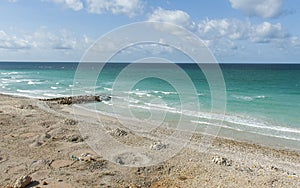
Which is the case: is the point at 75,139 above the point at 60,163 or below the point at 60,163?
above

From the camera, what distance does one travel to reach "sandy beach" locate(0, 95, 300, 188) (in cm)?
938

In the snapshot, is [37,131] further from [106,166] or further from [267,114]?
[267,114]

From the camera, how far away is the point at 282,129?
62.8ft

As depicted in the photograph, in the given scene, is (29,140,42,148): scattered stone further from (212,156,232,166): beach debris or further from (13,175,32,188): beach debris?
(212,156,232,166): beach debris

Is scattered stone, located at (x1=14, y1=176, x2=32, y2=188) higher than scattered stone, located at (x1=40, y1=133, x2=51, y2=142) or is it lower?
lower

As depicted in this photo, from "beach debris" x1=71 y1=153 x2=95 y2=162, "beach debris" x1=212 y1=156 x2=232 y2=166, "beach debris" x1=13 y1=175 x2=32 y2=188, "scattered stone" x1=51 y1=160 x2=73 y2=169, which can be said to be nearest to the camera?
"beach debris" x1=13 y1=175 x2=32 y2=188

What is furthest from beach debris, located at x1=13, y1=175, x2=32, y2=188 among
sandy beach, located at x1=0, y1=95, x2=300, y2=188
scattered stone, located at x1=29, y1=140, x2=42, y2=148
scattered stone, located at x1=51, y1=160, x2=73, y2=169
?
scattered stone, located at x1=29, y1=140, x2=42, y2=148

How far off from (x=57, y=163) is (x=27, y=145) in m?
2.75

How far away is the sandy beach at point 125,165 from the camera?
9.38m

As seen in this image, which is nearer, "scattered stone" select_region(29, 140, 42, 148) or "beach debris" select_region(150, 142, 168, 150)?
"scattered stone" select_region(29, 140, 42, 148)

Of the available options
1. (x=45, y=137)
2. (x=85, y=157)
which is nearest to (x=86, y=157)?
(x=85, y=157)

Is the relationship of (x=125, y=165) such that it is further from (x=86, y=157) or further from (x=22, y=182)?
(x=22, y=182)

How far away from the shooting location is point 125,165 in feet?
35.4

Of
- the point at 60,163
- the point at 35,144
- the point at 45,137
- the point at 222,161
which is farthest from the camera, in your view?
the point at 45,137
